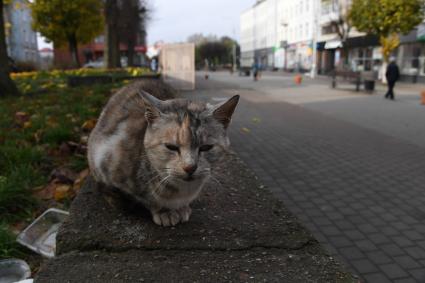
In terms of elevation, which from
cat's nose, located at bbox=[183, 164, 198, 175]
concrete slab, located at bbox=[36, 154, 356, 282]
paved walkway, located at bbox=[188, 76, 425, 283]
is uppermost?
cat's nose, located at bbox=[183, 164, 198, 175]

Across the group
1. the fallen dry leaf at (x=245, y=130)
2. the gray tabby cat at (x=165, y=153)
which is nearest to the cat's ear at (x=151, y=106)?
the gray tabby cat at (x=165, y=153)

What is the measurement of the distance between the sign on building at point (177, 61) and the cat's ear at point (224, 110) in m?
17.3

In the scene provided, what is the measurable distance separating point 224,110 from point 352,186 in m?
3.81

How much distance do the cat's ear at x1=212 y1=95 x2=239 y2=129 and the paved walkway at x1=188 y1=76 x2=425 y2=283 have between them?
2.07 metres

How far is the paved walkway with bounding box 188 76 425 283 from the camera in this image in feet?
11.8

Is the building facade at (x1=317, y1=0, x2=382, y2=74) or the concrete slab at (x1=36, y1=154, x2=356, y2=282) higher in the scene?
the building facade at (x1=317, y1=0, x2=382, y2=74)

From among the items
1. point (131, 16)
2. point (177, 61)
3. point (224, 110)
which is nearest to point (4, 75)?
point (224, 110)

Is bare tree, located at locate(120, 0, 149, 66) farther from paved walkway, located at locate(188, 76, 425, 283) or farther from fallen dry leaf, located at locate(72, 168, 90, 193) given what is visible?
fallen dry leaf, located at locate(72, 168, 90, 193)

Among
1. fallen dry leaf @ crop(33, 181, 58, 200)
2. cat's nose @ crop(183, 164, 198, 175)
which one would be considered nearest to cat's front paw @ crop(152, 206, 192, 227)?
cat's nose @ crop(183, 164, 198, 175)

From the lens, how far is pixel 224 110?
2326 mm

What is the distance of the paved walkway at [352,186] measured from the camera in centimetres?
361

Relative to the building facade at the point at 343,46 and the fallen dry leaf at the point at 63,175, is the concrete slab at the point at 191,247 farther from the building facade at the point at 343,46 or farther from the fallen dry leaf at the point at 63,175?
the building facade at the point at 343,46

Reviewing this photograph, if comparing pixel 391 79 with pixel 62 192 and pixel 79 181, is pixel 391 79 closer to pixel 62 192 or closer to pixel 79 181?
pixel 79 181

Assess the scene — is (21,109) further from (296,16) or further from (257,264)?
(296,16)
